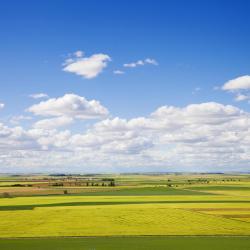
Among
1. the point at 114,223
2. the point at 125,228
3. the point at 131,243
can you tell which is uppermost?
the point at 114,223

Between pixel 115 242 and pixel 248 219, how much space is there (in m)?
28.5

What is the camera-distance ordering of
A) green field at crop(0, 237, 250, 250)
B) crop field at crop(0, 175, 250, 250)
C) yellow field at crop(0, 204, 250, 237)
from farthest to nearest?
yellow field at crop(0, 204, 250, 237) → crop field at crop(0, 175, 250, 250) → green field at crop(0, 237, 250, 250)

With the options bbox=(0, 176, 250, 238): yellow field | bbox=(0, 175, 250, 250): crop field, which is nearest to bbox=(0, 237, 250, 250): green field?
bbox=(0, 175, 250, 250): crop field

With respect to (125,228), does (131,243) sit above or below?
below

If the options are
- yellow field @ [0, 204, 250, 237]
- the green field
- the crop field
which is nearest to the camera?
the green field

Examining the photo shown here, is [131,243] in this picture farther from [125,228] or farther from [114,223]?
[114,223]

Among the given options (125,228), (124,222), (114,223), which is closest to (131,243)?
(125,228)

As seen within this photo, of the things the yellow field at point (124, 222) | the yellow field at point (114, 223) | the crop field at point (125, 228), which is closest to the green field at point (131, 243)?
the crop field at point (125, 228)

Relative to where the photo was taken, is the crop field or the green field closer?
the green field

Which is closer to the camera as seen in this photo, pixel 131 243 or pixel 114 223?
pixel 131 243

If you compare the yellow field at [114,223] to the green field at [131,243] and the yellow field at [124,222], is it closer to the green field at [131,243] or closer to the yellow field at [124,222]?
the yellow field at [124,222]

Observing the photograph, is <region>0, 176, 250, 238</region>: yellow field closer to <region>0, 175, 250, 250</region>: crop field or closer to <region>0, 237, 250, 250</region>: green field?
<region>0, 175, 250, 250</region>: crop field

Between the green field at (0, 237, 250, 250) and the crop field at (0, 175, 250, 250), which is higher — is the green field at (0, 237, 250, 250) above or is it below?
below

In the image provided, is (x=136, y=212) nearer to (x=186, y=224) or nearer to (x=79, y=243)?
(x=186, y=224)
